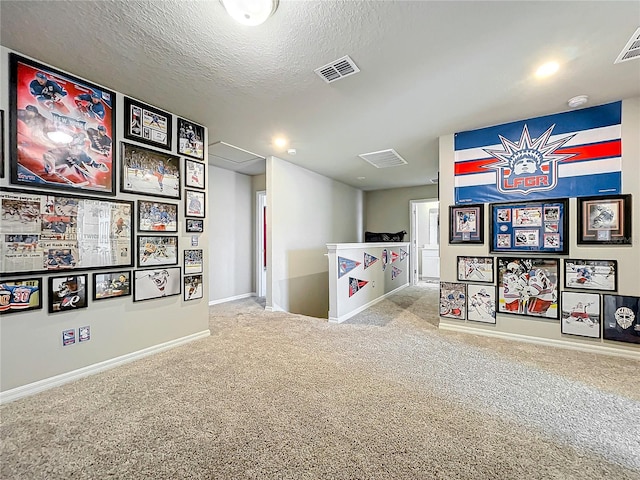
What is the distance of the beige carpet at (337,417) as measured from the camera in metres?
1.40

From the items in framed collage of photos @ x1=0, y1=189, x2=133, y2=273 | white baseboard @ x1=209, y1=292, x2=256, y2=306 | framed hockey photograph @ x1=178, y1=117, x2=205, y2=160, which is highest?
framed hockey photograph @ x1=178, y1=117, x2=205, y2=160

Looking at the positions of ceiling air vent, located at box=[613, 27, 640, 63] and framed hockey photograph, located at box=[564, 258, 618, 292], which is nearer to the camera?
ceiling air vent, located at box=[613, 27, 640, 63]

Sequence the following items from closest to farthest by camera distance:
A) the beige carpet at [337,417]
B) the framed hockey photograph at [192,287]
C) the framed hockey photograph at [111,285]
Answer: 1. the beige carpet at [337,417]
2. the framed hockey photograph at [111,285]
3. the framed hockey photograph at [192,287]

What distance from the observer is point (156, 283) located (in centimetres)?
284

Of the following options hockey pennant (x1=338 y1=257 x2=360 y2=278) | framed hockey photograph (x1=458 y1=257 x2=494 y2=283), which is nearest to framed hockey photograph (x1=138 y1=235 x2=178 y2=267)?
hockey pennant (x1=338 y1=257 x2=360 y2=278)

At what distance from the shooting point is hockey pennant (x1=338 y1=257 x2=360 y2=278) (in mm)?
3925

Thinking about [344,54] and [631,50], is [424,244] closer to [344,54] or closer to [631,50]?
[631,50]

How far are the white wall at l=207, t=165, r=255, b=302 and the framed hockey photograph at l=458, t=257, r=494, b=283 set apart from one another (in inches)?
155

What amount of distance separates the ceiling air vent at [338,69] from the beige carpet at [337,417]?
8.12 ft

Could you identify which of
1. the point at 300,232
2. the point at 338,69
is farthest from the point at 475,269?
the point at 300,232

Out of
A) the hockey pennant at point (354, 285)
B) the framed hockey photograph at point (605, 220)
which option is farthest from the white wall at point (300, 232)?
the framed hockey photograph at point (605, 220)

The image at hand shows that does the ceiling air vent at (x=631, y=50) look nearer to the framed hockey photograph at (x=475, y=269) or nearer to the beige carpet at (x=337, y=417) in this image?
the framed hockey photograph at (x=475, y=269)

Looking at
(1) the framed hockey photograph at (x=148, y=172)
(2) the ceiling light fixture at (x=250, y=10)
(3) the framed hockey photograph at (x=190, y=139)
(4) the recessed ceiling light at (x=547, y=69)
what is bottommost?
(1) the framed hockey photograph at (x=148, y=172)

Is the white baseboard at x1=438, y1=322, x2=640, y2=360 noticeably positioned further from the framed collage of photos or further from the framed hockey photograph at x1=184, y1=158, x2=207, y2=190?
the framed collage of photos
